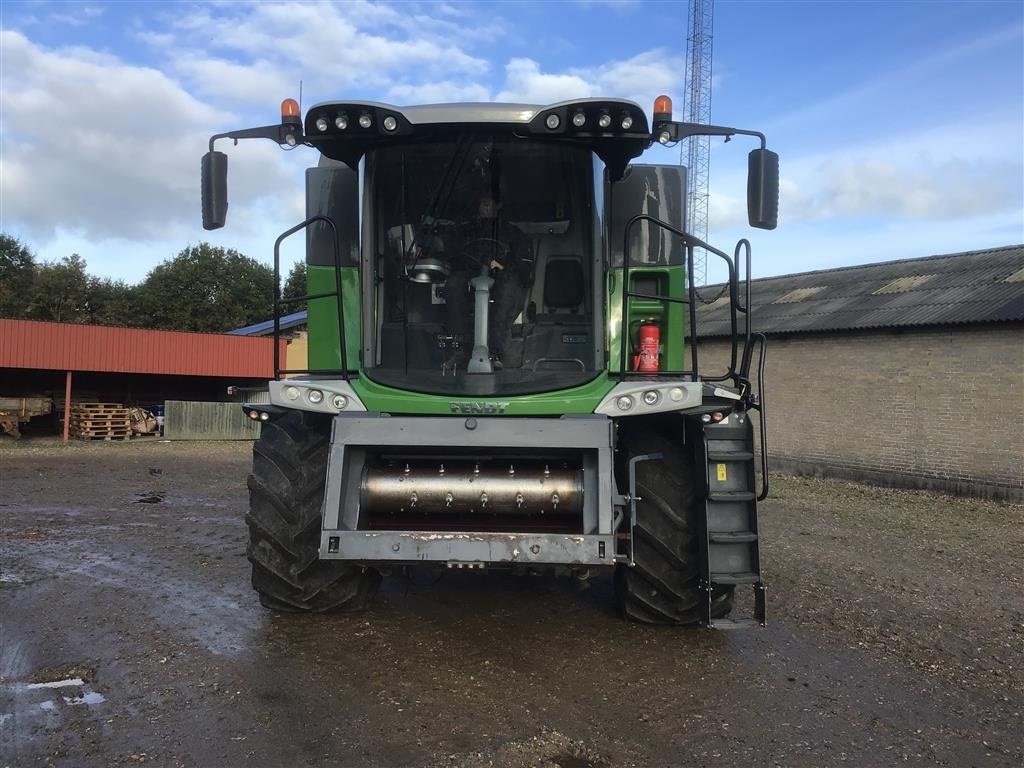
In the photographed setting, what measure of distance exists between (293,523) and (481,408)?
1360 millimetres

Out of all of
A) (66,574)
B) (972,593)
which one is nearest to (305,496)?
(66,574)

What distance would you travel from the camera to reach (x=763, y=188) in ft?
16.0

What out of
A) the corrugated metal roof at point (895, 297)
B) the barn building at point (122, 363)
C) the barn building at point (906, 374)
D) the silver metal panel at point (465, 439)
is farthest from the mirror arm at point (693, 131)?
the barn building at point (122, 363)

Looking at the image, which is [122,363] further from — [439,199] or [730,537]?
[730,537]

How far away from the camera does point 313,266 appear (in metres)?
5.64

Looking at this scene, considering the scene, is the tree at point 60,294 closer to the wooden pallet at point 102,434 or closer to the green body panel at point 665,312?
the wooden pallet at point 102,434

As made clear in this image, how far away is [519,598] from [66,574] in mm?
3947

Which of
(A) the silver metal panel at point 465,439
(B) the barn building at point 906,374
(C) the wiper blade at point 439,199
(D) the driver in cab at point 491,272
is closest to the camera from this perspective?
(A) the silver metal panel at point 465,439

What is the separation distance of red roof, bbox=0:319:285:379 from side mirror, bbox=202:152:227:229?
73.3 ft

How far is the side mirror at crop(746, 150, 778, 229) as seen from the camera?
4.89 m

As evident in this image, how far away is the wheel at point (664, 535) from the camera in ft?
16.0

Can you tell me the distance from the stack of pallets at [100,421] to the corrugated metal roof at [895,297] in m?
18.9

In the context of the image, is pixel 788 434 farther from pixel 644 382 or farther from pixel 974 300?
pixel 644 382

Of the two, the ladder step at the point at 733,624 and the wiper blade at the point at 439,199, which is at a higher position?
the wiper blade at the point at 439,199
